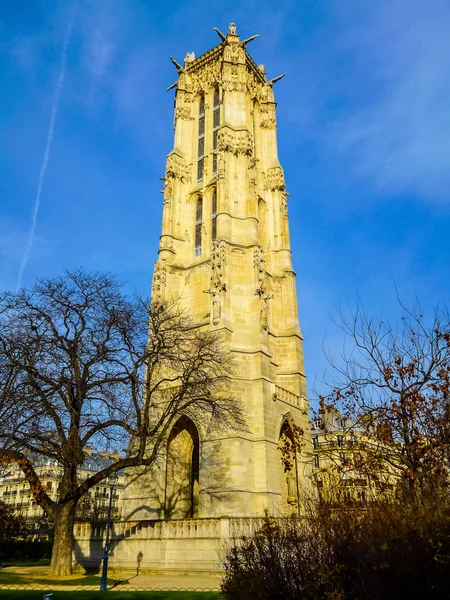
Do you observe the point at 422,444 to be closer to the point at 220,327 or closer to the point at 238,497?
the point at 238,497

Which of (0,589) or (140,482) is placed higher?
(140,482)

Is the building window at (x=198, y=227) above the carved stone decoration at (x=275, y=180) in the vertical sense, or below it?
below

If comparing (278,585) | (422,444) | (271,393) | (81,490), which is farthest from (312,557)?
(271,393)

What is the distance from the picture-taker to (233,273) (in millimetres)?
24766

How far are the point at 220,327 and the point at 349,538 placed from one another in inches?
639

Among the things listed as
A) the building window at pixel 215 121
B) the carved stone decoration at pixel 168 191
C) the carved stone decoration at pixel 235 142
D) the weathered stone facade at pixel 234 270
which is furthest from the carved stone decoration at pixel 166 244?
the carved stone decoration at pixel 235 142

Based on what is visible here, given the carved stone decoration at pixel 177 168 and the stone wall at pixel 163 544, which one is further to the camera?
the carved stone decoration at pixel 177 168

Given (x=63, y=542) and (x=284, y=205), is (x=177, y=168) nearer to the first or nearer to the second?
(x=284, y=205)

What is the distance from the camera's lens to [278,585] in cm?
622

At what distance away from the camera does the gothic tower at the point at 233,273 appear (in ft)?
66.5

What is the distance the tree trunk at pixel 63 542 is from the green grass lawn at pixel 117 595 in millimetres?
2823

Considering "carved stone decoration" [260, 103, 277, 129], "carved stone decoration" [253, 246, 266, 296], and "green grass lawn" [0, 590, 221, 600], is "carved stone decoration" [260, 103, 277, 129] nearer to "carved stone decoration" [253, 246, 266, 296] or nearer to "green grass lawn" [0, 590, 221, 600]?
"carved stone decoration" [253, 246, 266, 296]

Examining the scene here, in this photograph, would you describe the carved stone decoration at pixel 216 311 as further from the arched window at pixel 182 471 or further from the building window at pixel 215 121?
the building window at pixel 215 121

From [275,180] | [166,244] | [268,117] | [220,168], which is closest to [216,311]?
[166,244]
